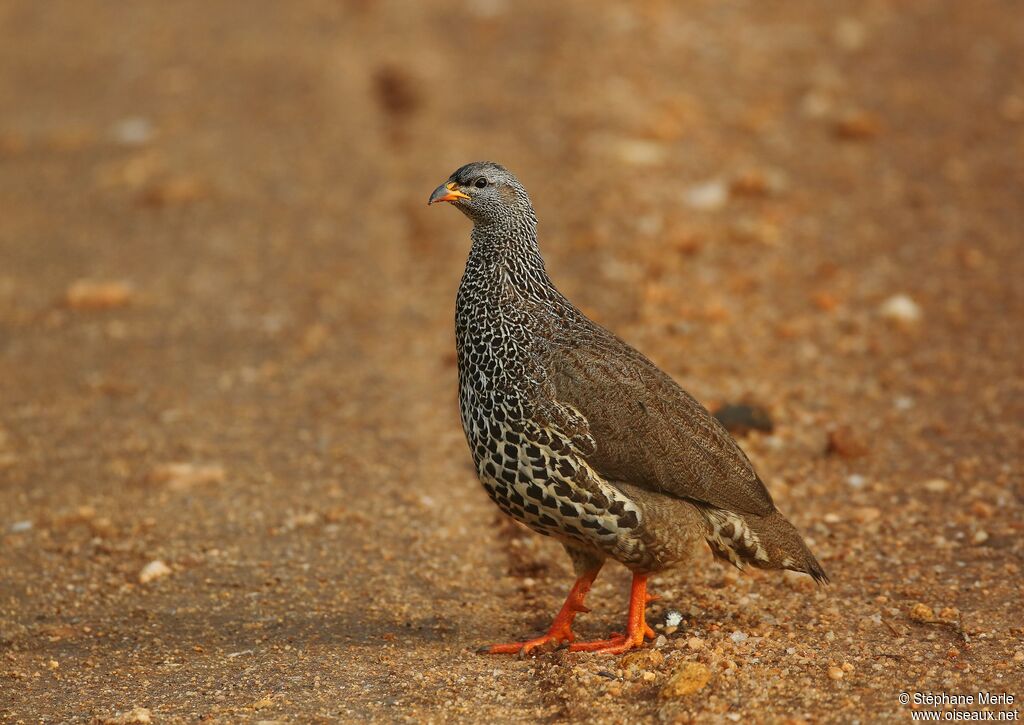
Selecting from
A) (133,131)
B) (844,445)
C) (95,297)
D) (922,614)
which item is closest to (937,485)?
(844,445)

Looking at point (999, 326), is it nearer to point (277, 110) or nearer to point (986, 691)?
point (986, 691)

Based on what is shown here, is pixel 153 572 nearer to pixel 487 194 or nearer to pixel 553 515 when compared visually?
pixel 553 515

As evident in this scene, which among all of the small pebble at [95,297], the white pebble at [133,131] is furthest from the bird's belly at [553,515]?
the white pebble at [133,131]

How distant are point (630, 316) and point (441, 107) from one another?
5.79 m

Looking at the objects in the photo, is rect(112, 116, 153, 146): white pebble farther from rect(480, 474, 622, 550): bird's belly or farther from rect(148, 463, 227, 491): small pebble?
rect(480, 474, 622, 550): bird's belly

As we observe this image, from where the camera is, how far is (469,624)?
6602 mm

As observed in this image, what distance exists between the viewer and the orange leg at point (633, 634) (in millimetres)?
6141

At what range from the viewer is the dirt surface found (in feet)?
20.1

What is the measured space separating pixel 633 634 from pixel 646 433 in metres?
0.90

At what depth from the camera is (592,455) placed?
6043mm

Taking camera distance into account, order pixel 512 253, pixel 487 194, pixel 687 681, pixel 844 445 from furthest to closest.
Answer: pixel 844 445, pixel 487 194, pixel 512 253, pixel 687 681

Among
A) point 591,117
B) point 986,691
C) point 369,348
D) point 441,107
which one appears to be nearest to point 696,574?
point 986,691

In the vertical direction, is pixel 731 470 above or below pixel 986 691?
above

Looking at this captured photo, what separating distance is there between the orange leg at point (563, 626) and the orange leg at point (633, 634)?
0.39ft
